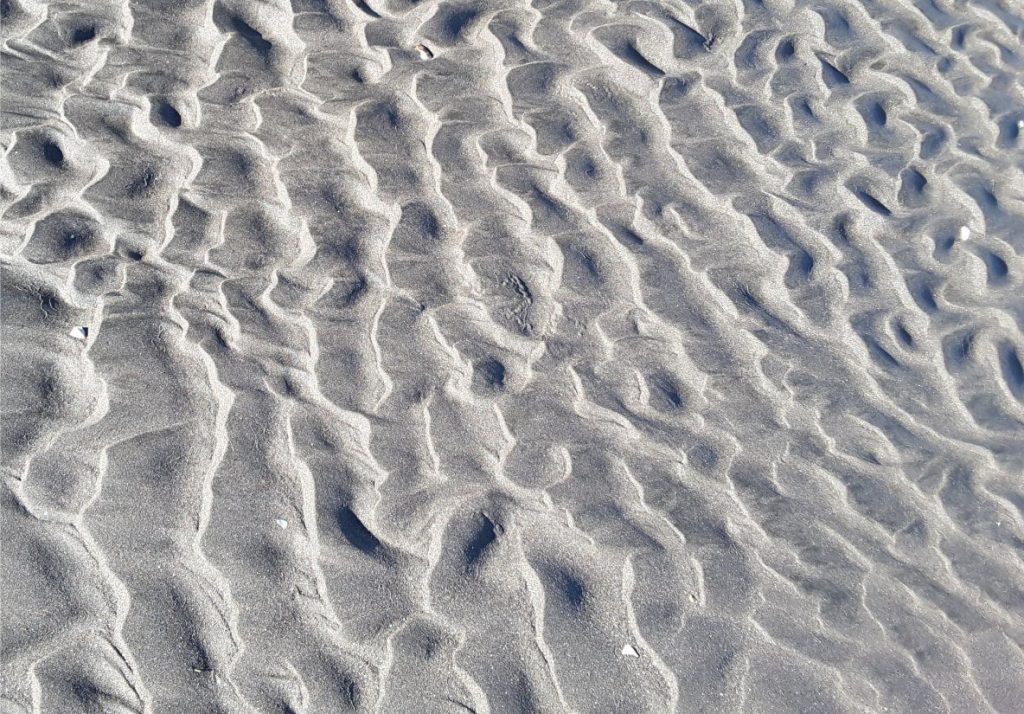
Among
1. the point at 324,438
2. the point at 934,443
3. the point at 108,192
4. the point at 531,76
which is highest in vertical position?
the point at 934,443

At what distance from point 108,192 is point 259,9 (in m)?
1.67

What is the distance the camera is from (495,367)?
3.80 m

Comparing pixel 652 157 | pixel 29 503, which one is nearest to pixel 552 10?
pixel 652 157

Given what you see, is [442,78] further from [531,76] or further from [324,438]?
[324,438]

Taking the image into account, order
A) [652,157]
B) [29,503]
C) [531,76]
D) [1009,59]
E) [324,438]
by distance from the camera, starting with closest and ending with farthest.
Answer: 1. [29,503]
2. [324,438]
3. [652,157]
4. [531,76]
5. [1009,59]

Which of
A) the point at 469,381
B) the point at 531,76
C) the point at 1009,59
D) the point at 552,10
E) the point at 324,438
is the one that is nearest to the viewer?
the point at 324,438

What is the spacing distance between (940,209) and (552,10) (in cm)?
224

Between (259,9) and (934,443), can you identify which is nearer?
(934,443)

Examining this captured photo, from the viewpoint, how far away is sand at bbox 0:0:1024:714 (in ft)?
9.74

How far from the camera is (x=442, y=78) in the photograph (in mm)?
5172

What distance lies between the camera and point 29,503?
10.0 ft

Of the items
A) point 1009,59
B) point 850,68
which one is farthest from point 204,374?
point 1009,59

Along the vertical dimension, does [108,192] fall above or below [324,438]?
below

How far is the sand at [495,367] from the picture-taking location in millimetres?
2969
